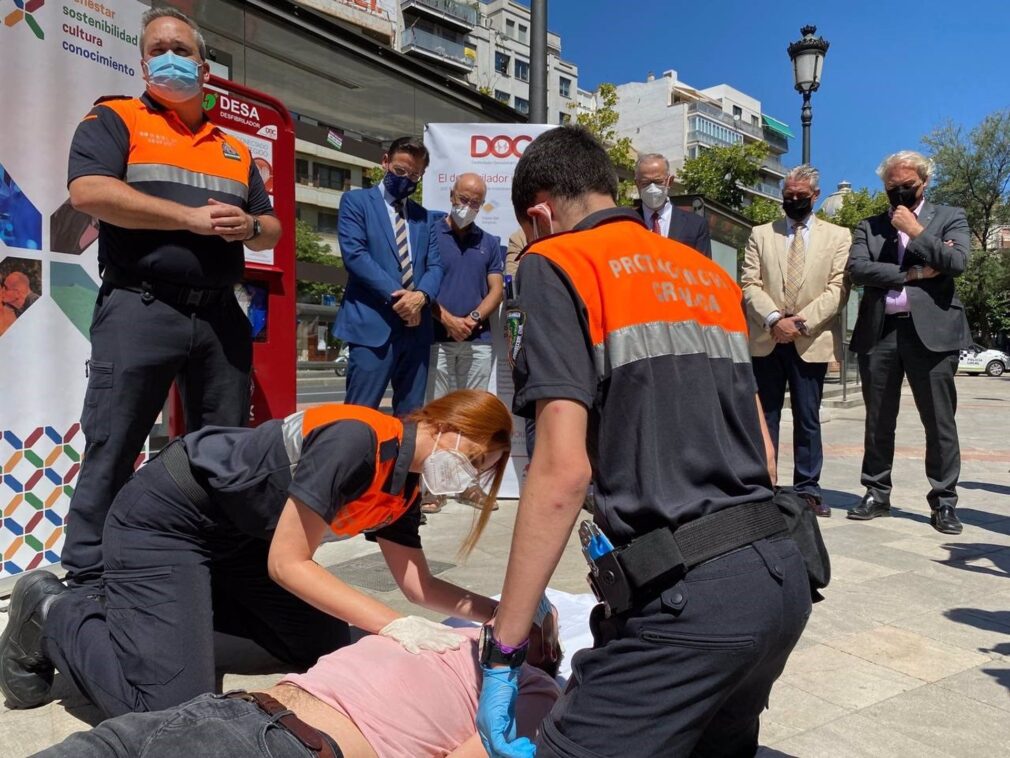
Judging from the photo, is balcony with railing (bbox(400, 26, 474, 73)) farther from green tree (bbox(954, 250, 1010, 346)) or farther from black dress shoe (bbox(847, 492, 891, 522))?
black dress shoe (bbox(847, 492, 891, 522))

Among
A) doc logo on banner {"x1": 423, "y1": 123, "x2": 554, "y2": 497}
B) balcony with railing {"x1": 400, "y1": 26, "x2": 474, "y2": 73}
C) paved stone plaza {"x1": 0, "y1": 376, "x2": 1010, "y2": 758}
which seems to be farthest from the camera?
balcony with railing {"x1": 400, "y1": 26, "x2": 474, "y2": 73}

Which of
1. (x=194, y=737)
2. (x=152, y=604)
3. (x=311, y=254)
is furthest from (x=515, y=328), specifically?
(x=311, y=254)

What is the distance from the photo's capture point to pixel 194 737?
1595mm

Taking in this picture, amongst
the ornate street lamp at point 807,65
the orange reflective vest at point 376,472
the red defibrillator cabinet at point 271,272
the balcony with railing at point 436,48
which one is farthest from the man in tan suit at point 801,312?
the balcony with railing at point 436,48

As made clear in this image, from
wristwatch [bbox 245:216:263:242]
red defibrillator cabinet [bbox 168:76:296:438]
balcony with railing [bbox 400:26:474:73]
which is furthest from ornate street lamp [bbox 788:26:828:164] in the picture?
balcony with railing [bbox 400:26:474:73]

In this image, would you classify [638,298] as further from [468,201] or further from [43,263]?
[468,201]

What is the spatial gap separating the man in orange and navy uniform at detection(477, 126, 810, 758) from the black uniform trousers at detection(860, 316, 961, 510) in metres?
3.88

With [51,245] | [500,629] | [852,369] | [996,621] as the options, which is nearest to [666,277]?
[500,629]

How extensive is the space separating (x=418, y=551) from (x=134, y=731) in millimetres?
1086

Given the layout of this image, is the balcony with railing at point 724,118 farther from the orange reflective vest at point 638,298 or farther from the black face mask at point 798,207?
the orange reflective vest at point 638,298

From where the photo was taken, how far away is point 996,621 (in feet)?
11.1

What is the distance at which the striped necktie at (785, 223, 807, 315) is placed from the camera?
17.2ft

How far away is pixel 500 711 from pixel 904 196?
4.55 metres

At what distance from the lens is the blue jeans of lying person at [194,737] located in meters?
1.57
